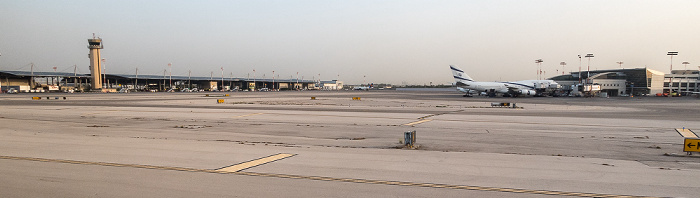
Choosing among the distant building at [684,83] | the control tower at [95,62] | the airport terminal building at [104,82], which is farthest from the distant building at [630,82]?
the control tower at [95,62]

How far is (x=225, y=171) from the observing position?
10.0 metres

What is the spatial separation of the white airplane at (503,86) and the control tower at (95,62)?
110 m

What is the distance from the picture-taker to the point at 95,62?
13138cm

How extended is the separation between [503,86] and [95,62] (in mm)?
121932

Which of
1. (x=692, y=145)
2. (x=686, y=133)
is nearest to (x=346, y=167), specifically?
(x=692, y=145)

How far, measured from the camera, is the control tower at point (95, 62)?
426 feet

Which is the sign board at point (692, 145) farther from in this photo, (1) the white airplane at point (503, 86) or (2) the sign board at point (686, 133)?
(1) the white airplane at point (503, 86)

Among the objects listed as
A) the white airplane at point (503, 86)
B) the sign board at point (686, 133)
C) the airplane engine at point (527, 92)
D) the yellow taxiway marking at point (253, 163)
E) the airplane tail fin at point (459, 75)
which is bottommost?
the sign board at point (686, 133)

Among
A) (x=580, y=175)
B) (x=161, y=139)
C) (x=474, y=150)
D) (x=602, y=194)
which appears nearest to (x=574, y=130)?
(x=474, y=150)

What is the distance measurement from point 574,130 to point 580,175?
13.5 meters

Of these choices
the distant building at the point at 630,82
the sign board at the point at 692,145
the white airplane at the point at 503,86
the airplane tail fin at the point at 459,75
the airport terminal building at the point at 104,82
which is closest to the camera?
the sign board at the point at 692,145

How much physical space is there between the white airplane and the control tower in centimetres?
11012

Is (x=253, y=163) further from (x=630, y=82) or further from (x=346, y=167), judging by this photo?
(x=630, y=82)

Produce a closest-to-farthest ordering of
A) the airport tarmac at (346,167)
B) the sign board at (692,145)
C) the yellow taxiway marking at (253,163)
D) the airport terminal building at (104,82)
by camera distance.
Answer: the airport tarmac at (346,167) < the yellow taxiway marking at (253,163) < the sign board at (692,145) < the airport terminal building at (104,82)
